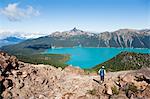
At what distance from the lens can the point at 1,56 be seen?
46812 mm

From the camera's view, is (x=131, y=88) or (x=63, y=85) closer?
(x=131, y=88)

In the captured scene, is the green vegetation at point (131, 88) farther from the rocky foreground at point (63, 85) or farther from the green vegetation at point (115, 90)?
the green vegetation at point (115, 90)

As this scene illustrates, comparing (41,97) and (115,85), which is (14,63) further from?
(115,85)

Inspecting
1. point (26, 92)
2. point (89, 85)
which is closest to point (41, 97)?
point (26, 92)

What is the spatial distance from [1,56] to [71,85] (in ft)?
49.4

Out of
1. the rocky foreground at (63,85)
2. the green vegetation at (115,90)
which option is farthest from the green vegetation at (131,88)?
the green vegetation at (115,90)

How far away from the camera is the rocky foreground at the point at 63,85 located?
35.5 meters

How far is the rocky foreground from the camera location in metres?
35.5

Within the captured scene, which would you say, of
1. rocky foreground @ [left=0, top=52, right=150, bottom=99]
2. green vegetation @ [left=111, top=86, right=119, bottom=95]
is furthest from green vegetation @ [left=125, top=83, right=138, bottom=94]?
green vegetation @ [left=111, top=86, right=119, bottom=95]

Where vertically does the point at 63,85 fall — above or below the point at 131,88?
below

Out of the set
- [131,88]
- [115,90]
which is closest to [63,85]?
[115,90]

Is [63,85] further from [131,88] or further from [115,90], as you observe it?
[131,88]

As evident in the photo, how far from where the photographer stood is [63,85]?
40250 mm

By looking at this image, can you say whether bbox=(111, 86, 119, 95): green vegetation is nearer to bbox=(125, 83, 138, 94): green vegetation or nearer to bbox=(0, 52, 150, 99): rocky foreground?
bbox=(0, 52, 150, 99): rocky foreground
